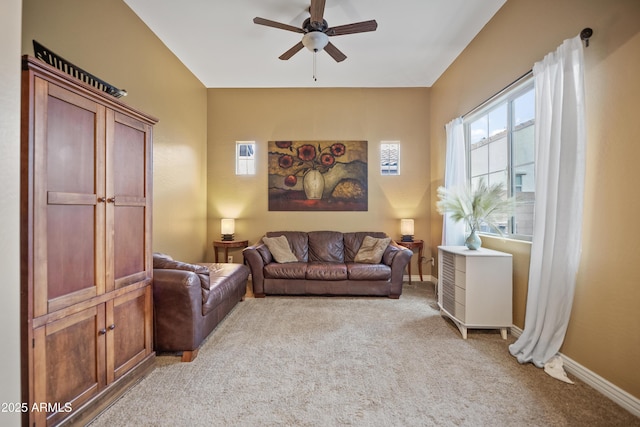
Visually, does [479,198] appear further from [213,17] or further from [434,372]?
[213,17]

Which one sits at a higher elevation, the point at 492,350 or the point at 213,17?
Result: the point at 213,17

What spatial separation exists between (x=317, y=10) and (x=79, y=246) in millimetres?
2578

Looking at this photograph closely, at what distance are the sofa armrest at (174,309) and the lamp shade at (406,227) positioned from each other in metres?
3.33

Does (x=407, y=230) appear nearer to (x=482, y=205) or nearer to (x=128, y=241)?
(x=482, y=205)

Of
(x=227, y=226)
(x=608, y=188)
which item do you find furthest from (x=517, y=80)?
(x=227, y=226)

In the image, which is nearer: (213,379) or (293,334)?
(213,379)

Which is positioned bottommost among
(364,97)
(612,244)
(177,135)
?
(612,244)

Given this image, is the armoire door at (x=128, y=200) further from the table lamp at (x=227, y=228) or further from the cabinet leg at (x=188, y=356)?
the table lamp at (x=227, y=228)

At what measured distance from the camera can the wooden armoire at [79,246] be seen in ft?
4.04

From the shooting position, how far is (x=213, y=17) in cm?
295

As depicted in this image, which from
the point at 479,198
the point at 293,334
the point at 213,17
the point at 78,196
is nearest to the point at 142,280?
the point at 78,196

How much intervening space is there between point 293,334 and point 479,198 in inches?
92.8

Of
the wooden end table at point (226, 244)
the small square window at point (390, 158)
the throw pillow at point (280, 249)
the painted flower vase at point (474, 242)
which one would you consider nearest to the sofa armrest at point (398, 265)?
the painted flower vase at point (474, 242)

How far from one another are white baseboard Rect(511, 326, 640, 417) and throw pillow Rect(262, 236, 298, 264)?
314cm
